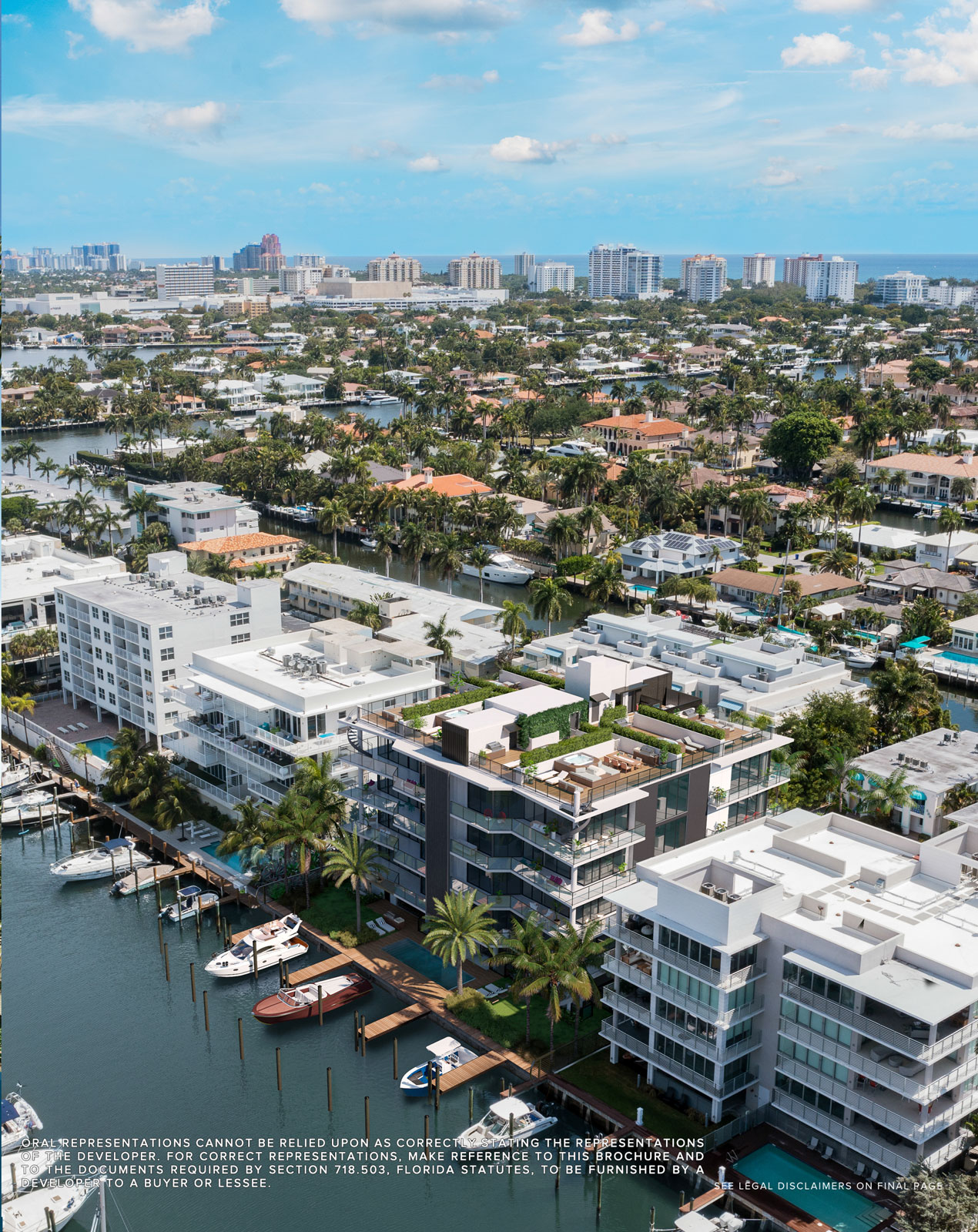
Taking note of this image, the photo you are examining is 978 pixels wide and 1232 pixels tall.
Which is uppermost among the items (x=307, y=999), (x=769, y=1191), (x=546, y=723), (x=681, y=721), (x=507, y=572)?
(x=546, y=723)

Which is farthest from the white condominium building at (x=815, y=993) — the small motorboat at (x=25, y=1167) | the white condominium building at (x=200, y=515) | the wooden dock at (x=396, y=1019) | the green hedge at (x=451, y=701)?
the white condominium building at (x=200, y=515)

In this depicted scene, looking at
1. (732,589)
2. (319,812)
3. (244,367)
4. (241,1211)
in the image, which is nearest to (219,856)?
(319,812)

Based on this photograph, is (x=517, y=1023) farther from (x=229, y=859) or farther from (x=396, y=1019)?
(x=229, y=859)

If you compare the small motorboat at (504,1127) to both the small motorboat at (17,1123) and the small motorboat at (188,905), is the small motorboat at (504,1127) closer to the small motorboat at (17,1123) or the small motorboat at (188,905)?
the small motorboat at (17,1123)

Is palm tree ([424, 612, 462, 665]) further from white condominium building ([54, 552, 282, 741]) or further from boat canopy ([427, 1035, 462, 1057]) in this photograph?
boat canopy ([427, 1035, 462, 1057])

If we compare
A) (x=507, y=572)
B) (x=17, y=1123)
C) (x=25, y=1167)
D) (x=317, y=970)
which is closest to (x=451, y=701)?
(x=317, y=970)

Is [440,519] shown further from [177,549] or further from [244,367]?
[244,367]
